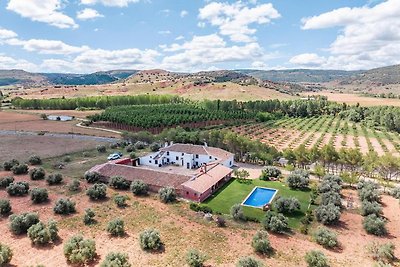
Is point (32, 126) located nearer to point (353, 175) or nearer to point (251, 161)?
point (251, 161)

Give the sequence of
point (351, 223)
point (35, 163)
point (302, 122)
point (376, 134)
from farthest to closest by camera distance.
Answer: point (302, 122)
point (376, 134)
point (35, 163)
point (351, 223)

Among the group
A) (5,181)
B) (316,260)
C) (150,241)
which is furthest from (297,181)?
(5,181)

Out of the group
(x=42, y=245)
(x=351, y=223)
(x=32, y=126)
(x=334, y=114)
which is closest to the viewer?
(x=42, y=245)

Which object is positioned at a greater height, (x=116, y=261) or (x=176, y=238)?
(x=116, y=261)

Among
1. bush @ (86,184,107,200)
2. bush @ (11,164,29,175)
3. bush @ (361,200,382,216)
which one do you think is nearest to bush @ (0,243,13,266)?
bush @ (86,184,107,200)

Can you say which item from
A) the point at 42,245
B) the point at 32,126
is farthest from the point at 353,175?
the point at 32,126

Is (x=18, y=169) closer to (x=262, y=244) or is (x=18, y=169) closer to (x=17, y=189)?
(x=17, y=189)

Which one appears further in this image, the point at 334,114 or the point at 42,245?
the point at 334,114
